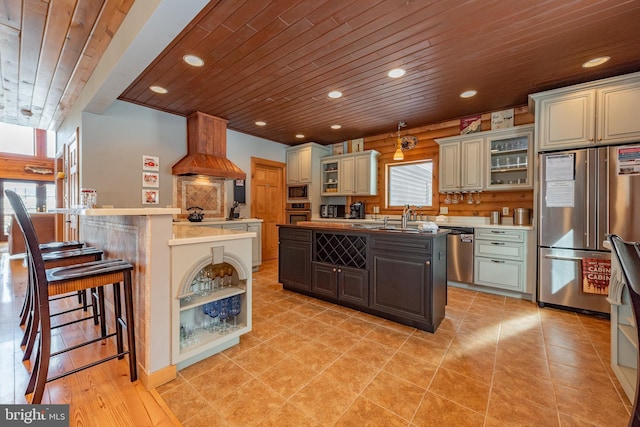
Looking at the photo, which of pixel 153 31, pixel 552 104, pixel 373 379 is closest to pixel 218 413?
pixel 373 379

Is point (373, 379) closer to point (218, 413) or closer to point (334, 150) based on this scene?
point (218, 413)

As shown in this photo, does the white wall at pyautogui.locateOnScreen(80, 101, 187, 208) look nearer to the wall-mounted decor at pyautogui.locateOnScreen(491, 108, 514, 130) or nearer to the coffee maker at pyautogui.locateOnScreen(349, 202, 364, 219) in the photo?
A: the coffee maker at pyautogui.locateOnScreen(349, 202, 364, 219)

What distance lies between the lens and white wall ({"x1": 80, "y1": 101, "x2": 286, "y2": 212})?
11.2ft

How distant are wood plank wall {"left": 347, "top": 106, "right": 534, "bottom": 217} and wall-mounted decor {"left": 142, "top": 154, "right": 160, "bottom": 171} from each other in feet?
11.7

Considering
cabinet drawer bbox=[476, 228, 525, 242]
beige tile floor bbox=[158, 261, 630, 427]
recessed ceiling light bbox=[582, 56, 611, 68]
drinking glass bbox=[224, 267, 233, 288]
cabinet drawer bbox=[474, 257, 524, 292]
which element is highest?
recessed ceiling light bbox=[582, 56, 611, 68]

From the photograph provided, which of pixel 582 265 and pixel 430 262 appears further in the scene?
pixel 582 265

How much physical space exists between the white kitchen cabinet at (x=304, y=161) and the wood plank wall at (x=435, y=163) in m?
0.98

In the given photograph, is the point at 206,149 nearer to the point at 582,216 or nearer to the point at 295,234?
the point at 295,234

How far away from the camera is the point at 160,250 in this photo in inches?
Result: 66.1

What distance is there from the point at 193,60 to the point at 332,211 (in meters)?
3.73

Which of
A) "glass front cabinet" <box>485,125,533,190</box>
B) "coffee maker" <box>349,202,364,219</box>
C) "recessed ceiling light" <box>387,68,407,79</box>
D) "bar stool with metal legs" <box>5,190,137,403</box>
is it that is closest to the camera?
"bar stool with metal legs" <box>5,190,137,403</box>

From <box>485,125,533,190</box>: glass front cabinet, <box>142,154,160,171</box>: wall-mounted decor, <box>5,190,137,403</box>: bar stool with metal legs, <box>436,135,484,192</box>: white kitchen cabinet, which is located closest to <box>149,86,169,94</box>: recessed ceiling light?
<box>142,154,160,171</box>: wall-mounted decor

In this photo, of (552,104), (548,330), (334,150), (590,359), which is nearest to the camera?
(590,359)

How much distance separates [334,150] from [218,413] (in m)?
5.17
